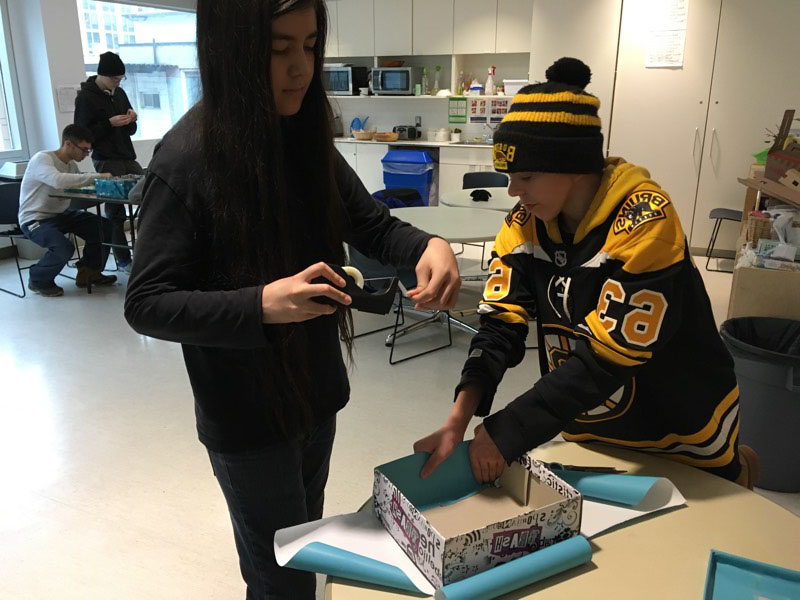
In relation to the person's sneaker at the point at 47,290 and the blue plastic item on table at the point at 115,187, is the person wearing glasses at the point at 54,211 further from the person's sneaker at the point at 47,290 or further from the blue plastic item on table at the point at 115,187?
the blue plastic item on table at the point at 115,187

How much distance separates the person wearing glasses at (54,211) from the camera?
4.92 meters

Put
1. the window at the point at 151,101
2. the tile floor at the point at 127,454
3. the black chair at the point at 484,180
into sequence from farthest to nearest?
the window at the point at 151,101
the black chair at the point at 484,180
the tile floor at the point at 127,454

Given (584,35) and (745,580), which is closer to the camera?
(745,580)

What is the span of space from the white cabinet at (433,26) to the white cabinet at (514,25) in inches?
23.1

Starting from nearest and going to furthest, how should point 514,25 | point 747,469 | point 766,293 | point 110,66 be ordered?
point 747,469, point 766,293, point 110,66, point 514,25

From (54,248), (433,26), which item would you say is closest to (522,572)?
(54,248)

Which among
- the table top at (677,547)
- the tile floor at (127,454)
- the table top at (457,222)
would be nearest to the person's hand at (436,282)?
the table top at (677,547)

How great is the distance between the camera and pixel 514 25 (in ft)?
22.5

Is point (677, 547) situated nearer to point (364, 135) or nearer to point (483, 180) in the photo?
point (483, 180)

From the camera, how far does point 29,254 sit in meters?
6.04

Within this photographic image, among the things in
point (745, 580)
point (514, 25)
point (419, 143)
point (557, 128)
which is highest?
point (514, 25)

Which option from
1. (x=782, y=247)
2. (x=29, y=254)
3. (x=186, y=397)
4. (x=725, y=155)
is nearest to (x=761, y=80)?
(x=725, y=155)

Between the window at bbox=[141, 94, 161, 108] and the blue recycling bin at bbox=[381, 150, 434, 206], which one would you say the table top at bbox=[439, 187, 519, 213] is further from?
the window at bbox=[141, 94, 161, 108]

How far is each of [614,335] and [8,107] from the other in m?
6.74
